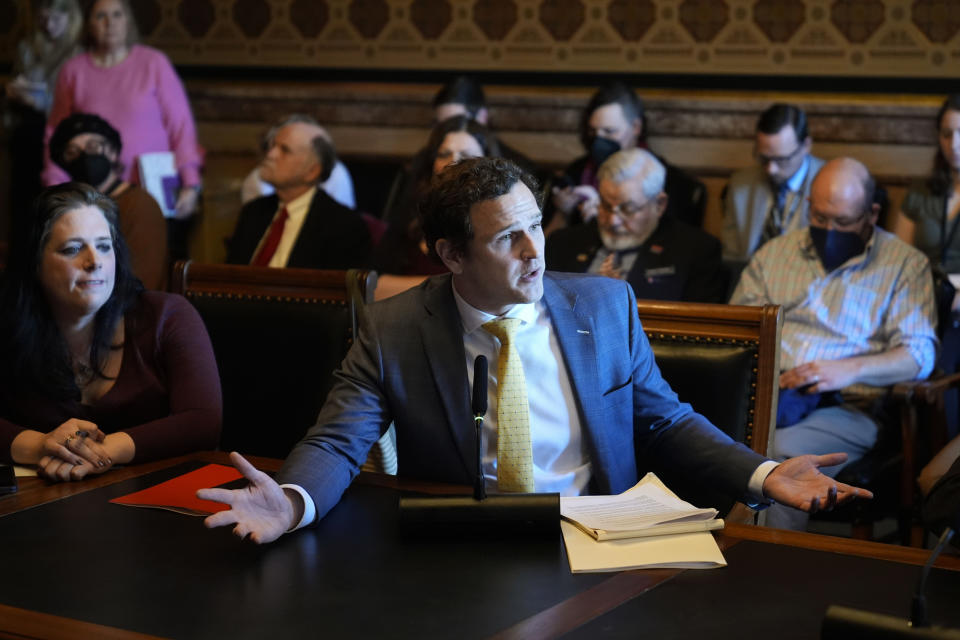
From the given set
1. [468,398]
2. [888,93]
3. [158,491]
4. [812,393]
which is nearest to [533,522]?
[468,398]

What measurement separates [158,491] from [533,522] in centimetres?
70

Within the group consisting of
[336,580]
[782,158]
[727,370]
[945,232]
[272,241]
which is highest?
[782,158]

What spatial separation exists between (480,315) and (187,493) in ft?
2.00

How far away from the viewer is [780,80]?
520cm

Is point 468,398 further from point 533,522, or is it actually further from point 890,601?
point 890,601

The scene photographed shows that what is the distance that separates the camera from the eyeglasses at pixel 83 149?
4430mm

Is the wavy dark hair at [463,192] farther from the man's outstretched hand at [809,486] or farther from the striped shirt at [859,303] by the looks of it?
the striped shirt at [859,303]

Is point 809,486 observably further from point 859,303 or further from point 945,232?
point 945,232

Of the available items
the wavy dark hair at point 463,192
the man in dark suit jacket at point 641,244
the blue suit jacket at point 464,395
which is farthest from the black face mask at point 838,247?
the wavy dark hair at point 463,192

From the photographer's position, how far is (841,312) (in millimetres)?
3502

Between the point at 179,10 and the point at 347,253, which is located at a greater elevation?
the point at 179,10

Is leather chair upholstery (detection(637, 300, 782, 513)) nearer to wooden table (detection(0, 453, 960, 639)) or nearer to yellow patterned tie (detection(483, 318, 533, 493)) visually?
yellow patterned tie (detection(483, 318, 533, 493))

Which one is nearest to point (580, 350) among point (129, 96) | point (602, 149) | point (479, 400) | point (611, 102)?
point (479, 400)

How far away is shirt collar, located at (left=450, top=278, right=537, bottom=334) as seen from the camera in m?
2.19
